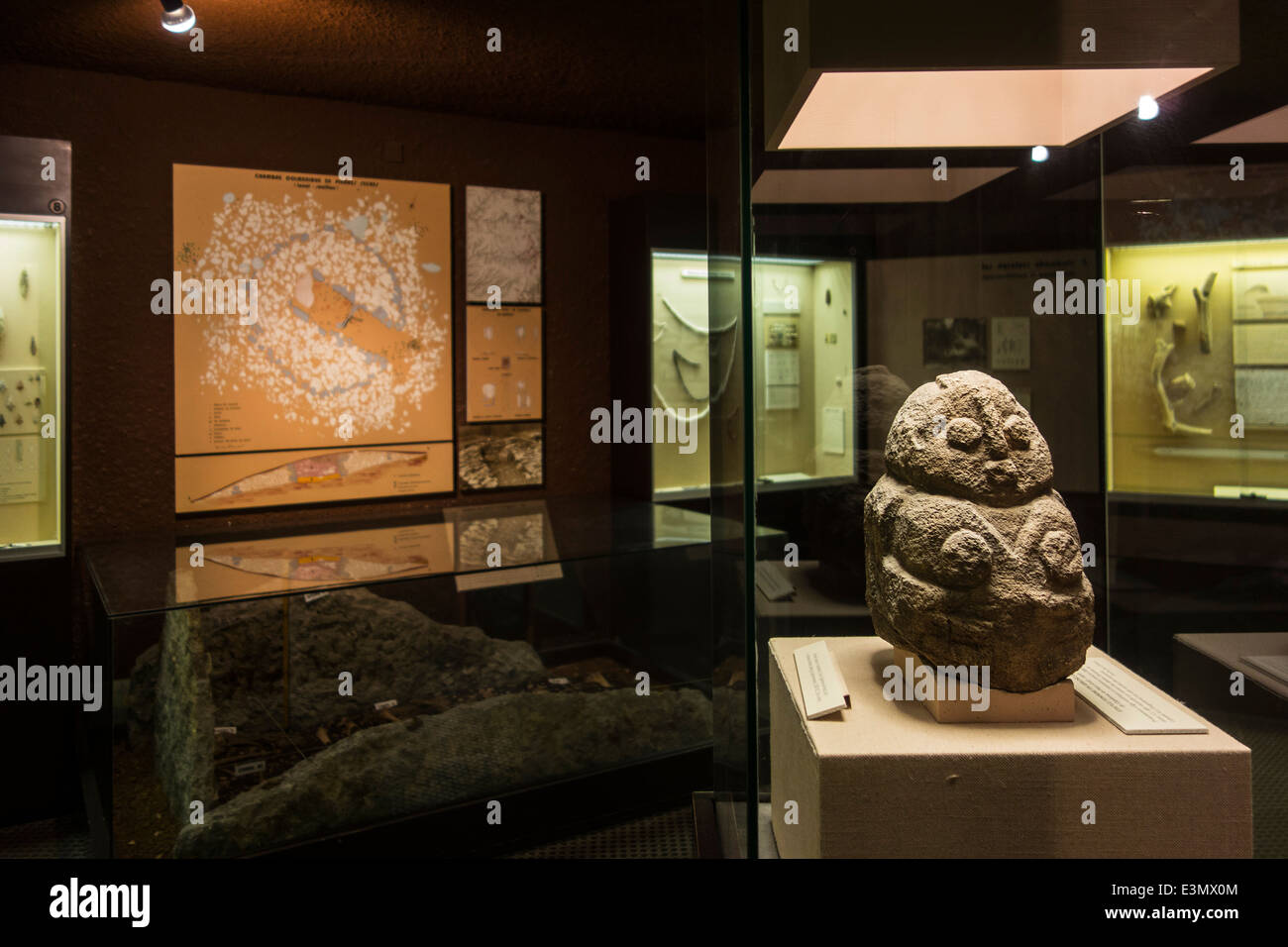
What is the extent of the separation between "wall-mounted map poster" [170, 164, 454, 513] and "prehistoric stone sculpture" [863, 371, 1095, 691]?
2430mm

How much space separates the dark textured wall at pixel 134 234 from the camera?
2871mm

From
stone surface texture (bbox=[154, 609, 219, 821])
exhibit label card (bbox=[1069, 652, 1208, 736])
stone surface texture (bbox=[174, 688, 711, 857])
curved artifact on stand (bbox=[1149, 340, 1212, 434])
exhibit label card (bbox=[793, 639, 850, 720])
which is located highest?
curved artifact on stand (bbox=[1149, 340, 1212, 434])

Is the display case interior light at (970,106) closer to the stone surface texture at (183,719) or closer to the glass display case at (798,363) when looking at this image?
the glass display case at (798,363)

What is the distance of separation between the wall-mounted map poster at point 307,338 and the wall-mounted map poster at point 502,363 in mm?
109

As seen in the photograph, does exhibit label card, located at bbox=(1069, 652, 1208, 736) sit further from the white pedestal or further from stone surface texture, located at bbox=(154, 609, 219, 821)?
stone surface texture, located at bbox=(154, 609, 219, 821)

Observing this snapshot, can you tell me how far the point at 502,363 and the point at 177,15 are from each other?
1.68m

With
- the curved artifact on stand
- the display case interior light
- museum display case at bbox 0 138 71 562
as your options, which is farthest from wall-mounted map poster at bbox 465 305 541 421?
the curved artifact on stand

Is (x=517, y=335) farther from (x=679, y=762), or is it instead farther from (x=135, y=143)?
(x=679, y=762)

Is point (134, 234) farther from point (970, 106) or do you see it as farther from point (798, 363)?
point (970, 106)

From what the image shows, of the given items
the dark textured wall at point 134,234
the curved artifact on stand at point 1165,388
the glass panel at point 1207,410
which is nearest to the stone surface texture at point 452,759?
the dark textured wall at point 134,234

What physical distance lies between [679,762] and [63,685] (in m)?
2.04

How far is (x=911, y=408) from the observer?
1.47 meters

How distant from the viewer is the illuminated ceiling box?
1.17 meters

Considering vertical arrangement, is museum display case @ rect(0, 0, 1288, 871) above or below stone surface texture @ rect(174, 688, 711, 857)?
above
